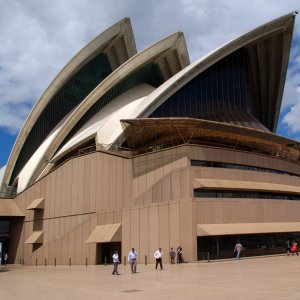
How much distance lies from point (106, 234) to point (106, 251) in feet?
8.83

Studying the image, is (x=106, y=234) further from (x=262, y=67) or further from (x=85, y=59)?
(x=262, y=67)

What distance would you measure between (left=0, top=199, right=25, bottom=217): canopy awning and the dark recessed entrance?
23343 millimetres

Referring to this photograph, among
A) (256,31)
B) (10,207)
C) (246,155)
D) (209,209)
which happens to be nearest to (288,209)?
(246,155)

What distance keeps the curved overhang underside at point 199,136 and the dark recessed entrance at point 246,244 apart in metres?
8.50

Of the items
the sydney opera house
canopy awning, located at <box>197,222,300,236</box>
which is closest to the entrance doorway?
the sydney opera house

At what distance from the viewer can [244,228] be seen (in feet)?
94.5

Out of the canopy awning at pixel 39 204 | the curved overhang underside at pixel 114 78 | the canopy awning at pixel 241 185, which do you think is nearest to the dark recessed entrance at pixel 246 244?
the canopy awning at pixel 241 185

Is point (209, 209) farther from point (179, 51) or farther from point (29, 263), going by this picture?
point (179, 51)

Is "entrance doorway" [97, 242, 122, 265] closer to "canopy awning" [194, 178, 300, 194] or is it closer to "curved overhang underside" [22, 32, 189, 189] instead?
"canopy awning" [194, 178, 300, 194]

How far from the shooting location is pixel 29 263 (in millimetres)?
38719

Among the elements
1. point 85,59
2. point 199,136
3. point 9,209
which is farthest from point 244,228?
point 85,59

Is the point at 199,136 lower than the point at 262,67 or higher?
lower

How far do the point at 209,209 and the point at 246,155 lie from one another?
28.4 feet

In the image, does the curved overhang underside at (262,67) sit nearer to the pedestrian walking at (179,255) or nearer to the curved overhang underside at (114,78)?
the curved overhang underside at (114,78)
